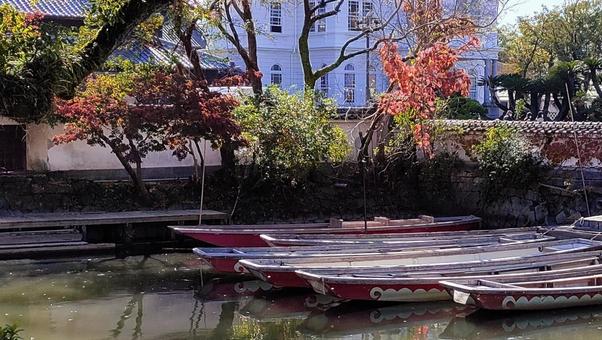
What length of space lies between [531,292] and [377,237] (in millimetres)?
4246

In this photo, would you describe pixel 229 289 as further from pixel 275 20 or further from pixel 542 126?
pixel 275 20

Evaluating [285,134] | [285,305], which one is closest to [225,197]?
[285,134]

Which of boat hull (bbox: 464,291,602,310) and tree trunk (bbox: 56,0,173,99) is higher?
tree trunk (bbox: 56,0,173,99)

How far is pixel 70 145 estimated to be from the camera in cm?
1950

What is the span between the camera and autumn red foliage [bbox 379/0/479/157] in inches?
704

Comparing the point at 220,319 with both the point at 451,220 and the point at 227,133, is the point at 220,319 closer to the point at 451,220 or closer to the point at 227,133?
the point at 227,133

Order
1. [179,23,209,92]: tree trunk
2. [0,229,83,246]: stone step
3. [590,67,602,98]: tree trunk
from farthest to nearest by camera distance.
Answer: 1. [590,67,602,98]: tree trunk
2. [179,23,209,92]: tree trunk
3. [0,229,83,246]: stone step

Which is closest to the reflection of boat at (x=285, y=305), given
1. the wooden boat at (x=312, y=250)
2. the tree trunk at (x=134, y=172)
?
the wooden boat at (x=312, y=250)

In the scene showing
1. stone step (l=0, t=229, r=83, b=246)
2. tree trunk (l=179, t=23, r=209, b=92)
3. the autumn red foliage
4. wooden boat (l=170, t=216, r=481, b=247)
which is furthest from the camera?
tree trunk (l=179, t=23, r=209, b=92)

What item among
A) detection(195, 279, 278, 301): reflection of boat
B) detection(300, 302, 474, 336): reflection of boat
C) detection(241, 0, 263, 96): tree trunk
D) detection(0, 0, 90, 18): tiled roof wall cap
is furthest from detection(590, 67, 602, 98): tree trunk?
detection(195, 279, 278, 301): reflection of boat

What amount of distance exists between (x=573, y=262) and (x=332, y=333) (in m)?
4.44

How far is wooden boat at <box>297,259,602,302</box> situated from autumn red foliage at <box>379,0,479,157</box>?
21.4ft

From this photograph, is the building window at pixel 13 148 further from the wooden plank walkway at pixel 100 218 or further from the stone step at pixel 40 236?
the stone step at pixel 40 236

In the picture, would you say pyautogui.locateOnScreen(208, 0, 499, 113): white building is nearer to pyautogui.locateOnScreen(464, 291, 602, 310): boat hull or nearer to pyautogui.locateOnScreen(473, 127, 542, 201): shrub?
pyautogui.locateOnScreen(473, 127, 542, 201): shrub
